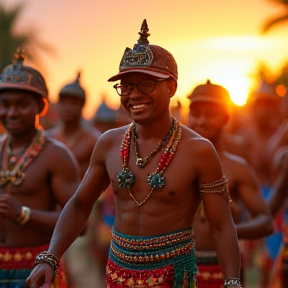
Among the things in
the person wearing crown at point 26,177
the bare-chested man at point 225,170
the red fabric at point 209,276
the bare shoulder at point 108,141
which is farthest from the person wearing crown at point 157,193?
the bare-chested man at point 225,170

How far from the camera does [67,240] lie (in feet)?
17.4

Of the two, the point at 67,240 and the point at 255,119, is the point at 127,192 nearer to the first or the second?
the point at 67,240

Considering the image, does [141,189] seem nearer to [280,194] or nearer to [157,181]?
[157,181]

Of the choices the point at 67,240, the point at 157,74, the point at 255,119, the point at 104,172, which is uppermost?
the point at 255,119

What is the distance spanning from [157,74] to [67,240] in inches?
48.1

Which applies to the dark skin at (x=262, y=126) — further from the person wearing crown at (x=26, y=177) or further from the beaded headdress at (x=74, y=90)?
the person wearing crown at (x=26, y=177)

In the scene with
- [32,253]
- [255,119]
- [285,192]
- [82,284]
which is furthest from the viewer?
[255,119]

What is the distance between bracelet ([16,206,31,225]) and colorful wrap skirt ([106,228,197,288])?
138 cm

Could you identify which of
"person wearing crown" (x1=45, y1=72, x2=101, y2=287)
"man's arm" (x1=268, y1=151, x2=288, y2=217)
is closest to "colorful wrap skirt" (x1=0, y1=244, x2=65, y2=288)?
"man's arm" (x1=268, y1=151, x2=288, y2=217)

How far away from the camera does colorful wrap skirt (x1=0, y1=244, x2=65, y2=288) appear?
21.0 feet

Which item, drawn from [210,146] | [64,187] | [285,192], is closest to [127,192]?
[210,146]

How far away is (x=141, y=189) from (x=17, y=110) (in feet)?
6.45

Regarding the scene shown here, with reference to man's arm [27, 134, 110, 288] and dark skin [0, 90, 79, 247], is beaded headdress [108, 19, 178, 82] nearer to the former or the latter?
man's arm [27, 134, 110, 288]

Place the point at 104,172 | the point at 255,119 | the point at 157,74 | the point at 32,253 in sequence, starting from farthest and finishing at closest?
the point at 255,119
the point at 32,253
the point at 104,172
the point at 157,74
